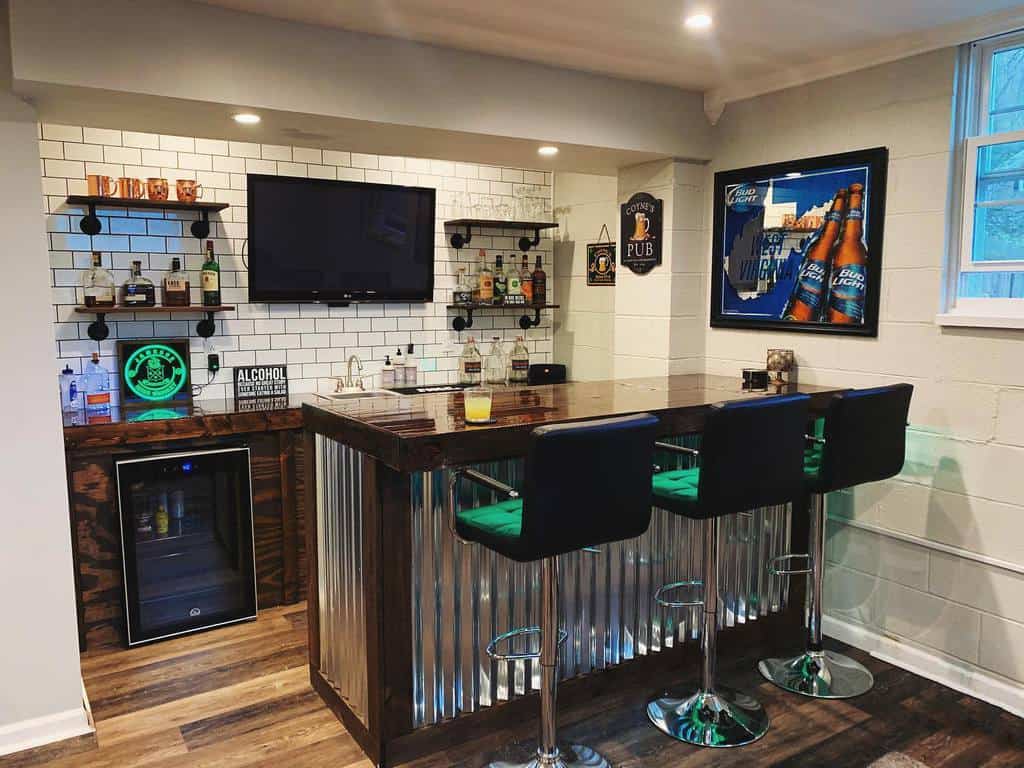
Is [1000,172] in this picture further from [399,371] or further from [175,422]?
[175,422]

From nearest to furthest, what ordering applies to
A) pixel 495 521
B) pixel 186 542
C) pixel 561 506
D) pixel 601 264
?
pixel 561 506
pixel 495 521
pixel 186 542
pixel 601 264

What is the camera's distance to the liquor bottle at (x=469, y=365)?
4.97 metres

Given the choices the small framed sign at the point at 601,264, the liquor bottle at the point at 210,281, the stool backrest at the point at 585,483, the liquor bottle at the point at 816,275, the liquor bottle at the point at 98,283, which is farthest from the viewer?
the small framed sign at the point at 601,264

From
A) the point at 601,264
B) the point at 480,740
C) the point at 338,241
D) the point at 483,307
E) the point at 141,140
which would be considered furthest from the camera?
the point at 601,264

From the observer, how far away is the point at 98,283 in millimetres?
3820

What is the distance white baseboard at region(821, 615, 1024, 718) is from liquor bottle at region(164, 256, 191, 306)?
136 inches

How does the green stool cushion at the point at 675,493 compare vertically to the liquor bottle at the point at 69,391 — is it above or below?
below

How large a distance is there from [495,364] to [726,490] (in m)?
2.85

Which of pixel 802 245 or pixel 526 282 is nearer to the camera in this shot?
pixel 802 245

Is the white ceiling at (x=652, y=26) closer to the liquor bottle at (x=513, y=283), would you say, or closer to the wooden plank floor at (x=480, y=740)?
the liquor bottle at (x=513, y=283)

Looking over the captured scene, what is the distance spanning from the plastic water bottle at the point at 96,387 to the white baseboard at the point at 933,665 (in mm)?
3517

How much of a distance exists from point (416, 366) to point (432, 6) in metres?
2.46

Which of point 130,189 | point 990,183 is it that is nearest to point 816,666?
point 990,183

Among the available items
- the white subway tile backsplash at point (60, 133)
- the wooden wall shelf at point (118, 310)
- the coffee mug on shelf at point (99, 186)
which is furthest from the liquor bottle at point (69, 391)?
the white subway tile backsplash at point (60, 133)
